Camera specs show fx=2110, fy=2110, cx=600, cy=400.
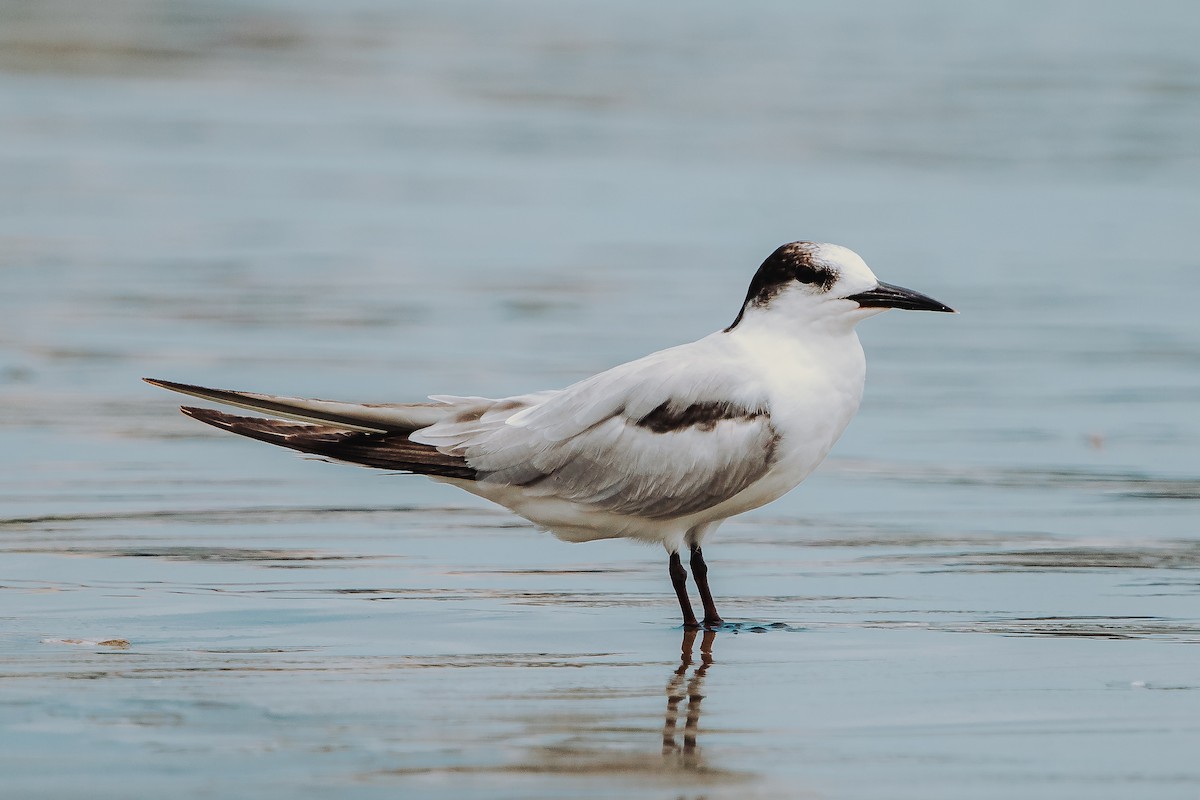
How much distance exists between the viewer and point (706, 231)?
12719mm

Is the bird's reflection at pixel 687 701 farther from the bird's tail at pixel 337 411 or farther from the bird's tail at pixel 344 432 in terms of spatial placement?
the bird's tail at pixel 337 411

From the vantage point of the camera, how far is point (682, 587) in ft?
18.6

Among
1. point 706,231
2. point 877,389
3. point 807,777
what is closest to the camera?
point 807,777

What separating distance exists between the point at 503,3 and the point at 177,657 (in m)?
26.4

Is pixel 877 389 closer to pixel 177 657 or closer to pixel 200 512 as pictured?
pixel 200 512

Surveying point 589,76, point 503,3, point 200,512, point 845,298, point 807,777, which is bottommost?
point 807,777

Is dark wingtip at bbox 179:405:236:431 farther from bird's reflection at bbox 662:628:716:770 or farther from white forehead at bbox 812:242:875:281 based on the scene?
white forehead at bbox 812:242:875:281

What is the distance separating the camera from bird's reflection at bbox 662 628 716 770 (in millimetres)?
4297

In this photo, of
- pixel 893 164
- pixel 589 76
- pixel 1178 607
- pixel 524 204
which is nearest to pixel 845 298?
pixel 1178 607

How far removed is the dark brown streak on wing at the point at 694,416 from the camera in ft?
18.0

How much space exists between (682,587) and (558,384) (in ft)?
9.46

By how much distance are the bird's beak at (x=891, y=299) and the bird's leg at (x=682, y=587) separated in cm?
86

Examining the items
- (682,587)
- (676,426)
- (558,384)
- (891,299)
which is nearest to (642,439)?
(676,426)

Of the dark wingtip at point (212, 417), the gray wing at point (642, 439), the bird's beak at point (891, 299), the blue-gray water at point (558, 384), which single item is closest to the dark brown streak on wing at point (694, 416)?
the gray wing at point (642, 439)
